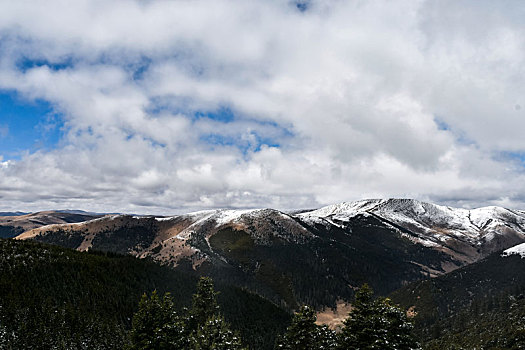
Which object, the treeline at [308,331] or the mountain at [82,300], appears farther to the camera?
the mountain at [82,300]

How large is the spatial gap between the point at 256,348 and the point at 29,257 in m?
107

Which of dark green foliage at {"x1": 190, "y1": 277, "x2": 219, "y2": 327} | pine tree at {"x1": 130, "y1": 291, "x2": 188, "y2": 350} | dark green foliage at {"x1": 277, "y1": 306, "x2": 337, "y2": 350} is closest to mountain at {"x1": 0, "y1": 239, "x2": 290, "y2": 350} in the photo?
dark green foliage at {"x1": 190, "y1": 277, "x2": 219, "y2": 327}

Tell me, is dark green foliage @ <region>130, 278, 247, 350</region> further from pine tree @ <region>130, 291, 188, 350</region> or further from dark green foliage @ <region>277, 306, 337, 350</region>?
dark green foliage @ <region>277, 306, 337, 350</region>

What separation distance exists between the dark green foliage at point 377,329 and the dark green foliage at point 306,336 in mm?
3997

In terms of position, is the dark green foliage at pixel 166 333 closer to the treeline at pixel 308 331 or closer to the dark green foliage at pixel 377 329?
the treeline at pixel 308 331

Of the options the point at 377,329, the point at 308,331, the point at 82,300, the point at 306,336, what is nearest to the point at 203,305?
the point at 306,336

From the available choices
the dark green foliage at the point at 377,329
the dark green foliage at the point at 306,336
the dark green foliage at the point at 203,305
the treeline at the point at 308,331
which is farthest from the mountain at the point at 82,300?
the dark green foliage at the point at 377,329

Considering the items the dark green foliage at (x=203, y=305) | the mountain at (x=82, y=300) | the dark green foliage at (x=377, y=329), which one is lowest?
the mountain at (x=82, y=300)

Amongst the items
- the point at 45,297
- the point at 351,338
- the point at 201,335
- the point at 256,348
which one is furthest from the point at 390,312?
the point at 256,348

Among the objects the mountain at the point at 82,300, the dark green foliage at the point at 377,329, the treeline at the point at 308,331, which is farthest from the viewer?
the mountain at the point at 82,300

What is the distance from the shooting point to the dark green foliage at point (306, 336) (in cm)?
3319

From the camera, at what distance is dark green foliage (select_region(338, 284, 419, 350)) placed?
88.1ft

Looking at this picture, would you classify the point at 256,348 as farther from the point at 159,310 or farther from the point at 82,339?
the point at 159,310

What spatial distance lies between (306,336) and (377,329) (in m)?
9.34
